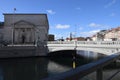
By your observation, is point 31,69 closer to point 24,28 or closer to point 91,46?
point 91,46

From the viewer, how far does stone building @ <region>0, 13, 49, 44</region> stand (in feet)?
191

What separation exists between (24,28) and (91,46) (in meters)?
30.4

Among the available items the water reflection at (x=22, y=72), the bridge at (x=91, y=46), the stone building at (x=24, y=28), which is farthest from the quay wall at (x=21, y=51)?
the stone building at (x=24, y=28)

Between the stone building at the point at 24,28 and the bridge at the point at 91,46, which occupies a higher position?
the stone building at the point at 24,28

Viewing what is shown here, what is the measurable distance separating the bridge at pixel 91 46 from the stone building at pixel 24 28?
16.2 m

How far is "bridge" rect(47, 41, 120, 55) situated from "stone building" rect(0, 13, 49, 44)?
16197 millimetres

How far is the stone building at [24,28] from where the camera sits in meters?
58.1

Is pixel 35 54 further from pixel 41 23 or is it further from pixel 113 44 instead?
pixel 41 23

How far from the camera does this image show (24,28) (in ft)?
193

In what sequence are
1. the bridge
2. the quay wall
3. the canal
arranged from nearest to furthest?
the canal → the bridge → the quay wall

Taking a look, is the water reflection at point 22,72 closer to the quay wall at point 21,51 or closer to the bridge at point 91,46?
the quay wall at point 21,51

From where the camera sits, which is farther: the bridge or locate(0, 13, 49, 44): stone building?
locate(0, 13, 49, 44): stone building

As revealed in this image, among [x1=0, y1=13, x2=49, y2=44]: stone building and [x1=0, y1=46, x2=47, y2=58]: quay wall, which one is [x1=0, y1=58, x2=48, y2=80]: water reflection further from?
[x1=0, y1=13, x2=49, y2=44]: stone building

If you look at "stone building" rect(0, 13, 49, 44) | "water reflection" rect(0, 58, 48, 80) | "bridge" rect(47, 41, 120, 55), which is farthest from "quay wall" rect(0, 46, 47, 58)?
"stone building" rect(0, 13, 49, 44)
